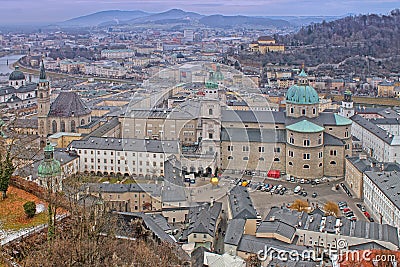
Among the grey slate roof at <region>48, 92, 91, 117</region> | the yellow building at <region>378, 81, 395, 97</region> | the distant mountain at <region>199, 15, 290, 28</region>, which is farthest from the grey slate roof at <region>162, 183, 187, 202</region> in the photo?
the distant mountain at <region>199, 15, 290, 28</region>

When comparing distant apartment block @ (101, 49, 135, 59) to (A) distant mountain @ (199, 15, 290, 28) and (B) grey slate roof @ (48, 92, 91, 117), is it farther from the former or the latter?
(A) distant mountain @ (199, 15, 290, 28)

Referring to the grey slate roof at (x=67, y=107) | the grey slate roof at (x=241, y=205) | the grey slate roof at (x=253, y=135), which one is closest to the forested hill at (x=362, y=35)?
the grey slate roof at (x=253, y=135)

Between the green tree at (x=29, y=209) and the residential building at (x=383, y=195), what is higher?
the green tree at (x=29, y=209)

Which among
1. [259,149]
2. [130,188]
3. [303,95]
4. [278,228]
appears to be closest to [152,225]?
[278,228]

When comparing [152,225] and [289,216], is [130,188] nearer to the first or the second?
[152,225]

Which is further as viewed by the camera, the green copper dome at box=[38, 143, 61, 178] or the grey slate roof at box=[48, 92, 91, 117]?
the grey slate roof at box=[48, 92, 91, 117]

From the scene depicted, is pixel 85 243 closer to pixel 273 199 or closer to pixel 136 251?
pixel 136 251

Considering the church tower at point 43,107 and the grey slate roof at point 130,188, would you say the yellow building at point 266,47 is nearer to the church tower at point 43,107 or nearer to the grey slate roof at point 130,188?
the church tower at point 43,107
